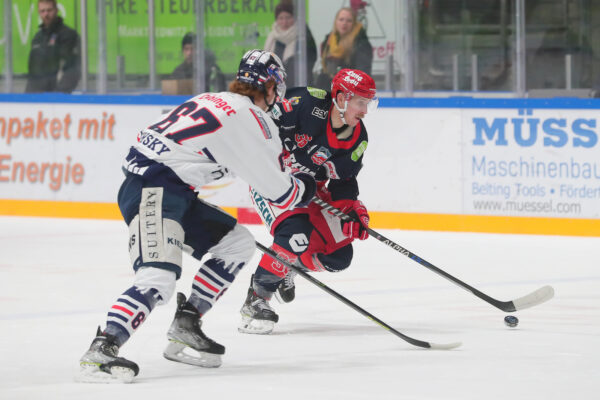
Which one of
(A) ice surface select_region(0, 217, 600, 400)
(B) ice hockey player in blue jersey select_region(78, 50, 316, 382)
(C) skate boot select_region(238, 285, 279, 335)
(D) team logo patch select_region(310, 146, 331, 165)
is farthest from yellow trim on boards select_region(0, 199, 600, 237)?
(B) ice hockey player in blue jersey select_region(78, 50, 316, 382)

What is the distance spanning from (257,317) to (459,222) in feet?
10.1

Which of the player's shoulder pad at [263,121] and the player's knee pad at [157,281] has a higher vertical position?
the player's shoulder pad at [263,121]

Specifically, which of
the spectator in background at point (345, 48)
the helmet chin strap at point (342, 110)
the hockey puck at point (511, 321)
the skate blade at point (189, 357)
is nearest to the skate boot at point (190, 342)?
the skate blade at point (189, 357)

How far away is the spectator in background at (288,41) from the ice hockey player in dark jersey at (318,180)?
3.37 meters

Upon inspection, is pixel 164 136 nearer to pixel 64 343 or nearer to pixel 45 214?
pixel 64 343

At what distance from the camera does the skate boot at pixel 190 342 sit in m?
3.96

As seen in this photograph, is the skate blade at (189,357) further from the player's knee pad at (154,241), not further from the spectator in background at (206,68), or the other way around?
the spectator in background at (206,68)

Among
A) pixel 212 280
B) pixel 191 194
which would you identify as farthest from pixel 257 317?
pixel 191 194

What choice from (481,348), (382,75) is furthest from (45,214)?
(481,348)

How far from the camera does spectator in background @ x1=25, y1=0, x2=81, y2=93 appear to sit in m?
8.86

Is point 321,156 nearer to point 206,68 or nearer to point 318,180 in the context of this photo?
point 318,180

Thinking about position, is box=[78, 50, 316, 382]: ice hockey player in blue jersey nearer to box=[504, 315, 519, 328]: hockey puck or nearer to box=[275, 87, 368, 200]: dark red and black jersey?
box=[275, 87, 368, 200]: dark red and black jersey

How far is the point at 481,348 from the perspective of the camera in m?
4.25

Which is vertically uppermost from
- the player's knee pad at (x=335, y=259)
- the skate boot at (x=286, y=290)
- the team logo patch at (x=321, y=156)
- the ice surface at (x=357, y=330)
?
the team logo patch at (x=321, y=156)
